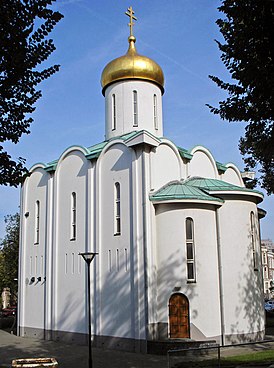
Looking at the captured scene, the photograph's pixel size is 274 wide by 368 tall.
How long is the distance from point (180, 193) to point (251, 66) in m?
9.45

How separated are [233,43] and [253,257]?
36.9 feet

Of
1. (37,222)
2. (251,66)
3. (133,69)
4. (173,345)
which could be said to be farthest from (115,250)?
(251,66)

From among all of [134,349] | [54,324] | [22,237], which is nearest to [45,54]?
[134,349]

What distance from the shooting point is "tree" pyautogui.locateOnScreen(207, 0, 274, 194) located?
750cm

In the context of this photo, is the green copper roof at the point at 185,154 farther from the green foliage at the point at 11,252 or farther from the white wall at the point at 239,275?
the green foliage at the point at 11,252

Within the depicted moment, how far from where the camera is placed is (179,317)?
16078 millimetres

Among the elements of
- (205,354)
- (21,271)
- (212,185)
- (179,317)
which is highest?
(212,185)

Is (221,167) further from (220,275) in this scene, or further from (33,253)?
(33,253)

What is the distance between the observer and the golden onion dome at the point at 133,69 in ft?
67.8

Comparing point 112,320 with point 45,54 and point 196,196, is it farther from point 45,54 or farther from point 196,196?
point 45,54

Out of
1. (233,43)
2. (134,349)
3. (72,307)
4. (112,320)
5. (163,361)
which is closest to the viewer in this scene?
(233,43)

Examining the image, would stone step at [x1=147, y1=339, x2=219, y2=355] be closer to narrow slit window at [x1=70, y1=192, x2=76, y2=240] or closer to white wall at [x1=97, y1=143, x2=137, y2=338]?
white wall at [x1=97, y1=143, x2=137, y2=338]

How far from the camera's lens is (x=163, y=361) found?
14.3m

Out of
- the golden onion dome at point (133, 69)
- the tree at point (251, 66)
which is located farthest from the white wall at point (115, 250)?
the tree at point (251, 66)
